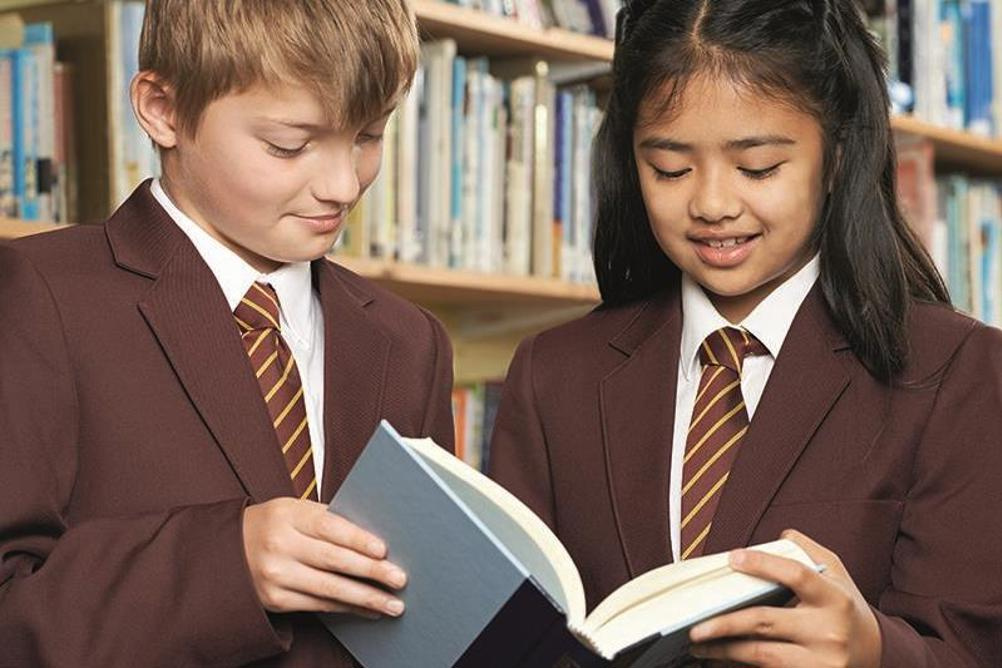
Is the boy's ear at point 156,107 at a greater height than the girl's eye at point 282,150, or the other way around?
the boy's ear at point 156,107

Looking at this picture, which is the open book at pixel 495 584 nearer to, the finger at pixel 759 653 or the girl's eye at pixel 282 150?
the finger at pixel 759 653

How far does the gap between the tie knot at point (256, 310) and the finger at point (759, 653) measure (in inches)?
17.9

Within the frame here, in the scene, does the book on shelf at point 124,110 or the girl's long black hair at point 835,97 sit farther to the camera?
the book on shelf at point 124,110

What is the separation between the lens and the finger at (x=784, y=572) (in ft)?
3.77

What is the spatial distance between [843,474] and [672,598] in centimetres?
34

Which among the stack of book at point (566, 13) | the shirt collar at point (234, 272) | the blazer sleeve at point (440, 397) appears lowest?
the blazer sleeve at point (440, 397)

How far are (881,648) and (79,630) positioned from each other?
62cm

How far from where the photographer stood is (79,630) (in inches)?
47.6

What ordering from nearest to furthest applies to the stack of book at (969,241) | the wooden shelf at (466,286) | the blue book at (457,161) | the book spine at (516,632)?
the book spine at (516,632) < the wooden shelf at (466,286) < the blue book at (457,161) < the stack of book at (969,241)

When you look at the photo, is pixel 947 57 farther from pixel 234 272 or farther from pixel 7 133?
pixel 234 272

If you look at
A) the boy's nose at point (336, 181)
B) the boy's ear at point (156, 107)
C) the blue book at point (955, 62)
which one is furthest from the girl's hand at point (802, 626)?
the blue book at point (955, 62)

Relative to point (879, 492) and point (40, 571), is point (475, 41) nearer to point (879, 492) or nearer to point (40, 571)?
point (879, 492)

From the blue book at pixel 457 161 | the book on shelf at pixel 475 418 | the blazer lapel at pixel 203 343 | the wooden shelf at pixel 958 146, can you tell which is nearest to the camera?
the blazer lapel at pixel 203 343

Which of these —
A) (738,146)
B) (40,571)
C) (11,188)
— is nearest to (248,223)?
(40,571)
